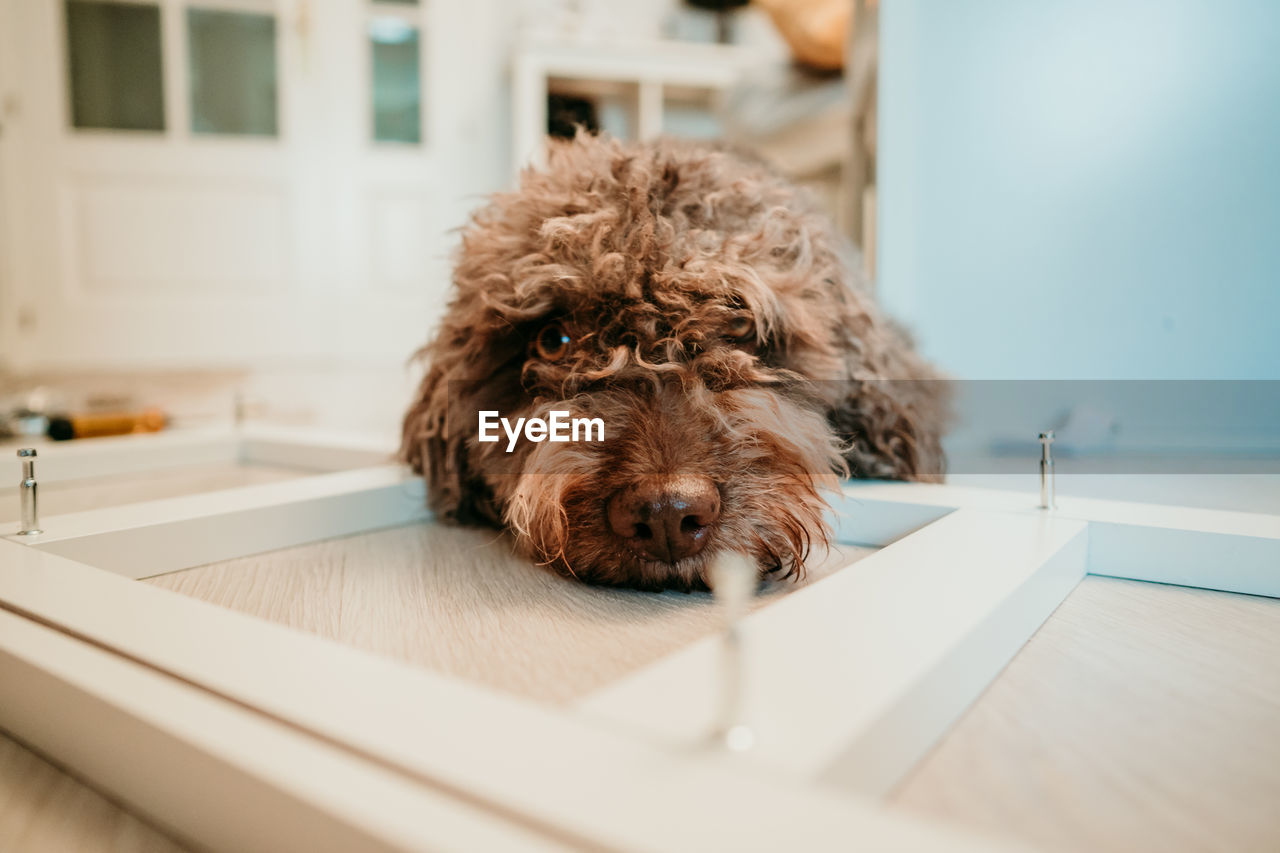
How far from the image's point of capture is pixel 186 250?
4352mm

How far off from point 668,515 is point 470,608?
0.80 feet

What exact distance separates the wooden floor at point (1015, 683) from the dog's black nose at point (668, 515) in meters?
0.06

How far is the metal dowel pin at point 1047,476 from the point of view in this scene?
3.26ft

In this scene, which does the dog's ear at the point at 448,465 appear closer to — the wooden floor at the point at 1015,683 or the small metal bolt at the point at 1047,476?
the wooden floor at the point at 1015,683

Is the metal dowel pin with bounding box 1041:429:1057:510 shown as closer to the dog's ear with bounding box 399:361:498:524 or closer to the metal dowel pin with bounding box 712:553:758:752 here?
the metal dowel pin with bounding box 712:553:758:752

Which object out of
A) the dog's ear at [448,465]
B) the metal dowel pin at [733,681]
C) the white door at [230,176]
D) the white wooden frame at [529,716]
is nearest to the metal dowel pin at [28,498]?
the white wooden frame at [529,716]

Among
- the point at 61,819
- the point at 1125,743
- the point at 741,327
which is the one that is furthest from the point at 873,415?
the point at 61,819

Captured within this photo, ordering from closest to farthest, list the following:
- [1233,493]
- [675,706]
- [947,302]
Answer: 1. [675,706]
2. [1233,493]
3. [947,302]

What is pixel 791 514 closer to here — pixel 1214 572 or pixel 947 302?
pixel 1214 572

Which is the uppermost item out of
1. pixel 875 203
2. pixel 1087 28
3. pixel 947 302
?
pixel 1087 28

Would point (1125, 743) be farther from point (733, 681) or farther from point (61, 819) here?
point (61, 819)

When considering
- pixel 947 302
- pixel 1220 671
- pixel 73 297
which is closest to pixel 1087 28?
pixel 947 302

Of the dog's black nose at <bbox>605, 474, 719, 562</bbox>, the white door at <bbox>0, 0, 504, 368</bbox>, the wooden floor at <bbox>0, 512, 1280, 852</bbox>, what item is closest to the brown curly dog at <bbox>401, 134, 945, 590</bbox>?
the dog's black nose at <bbox>605, 474, 719, 562</bbox>

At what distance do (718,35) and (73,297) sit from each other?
387 centimetres
